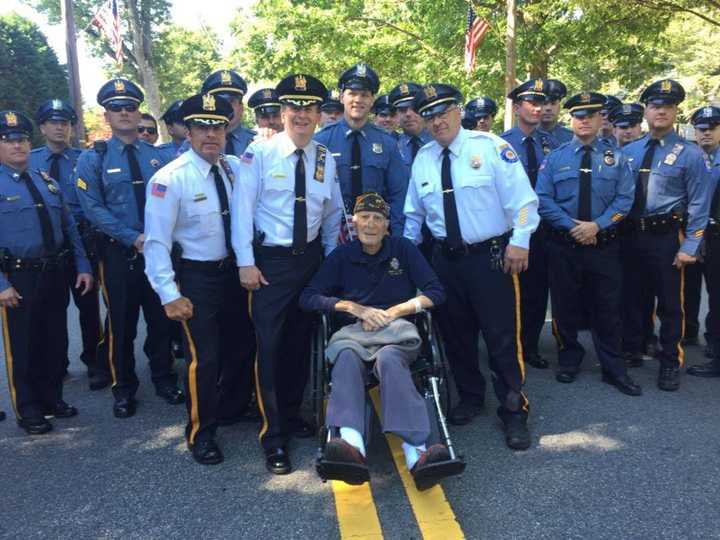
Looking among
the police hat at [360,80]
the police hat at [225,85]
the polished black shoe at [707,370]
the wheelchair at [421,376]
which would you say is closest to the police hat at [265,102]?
the police hat at [225,85]

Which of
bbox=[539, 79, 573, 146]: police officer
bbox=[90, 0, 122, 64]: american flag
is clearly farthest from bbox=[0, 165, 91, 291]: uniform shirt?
bbox=[90, 0, 122, 64]: american flag

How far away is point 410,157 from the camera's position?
204 inches

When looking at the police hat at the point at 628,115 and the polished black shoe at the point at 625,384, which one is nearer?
the polished black shoe at the point at 625,384

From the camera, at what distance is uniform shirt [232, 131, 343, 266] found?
3348 millimetres

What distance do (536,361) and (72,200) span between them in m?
4.11

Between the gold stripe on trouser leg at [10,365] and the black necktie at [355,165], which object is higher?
the black necktie at [355,165]

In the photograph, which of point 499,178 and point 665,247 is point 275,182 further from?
point 665,247

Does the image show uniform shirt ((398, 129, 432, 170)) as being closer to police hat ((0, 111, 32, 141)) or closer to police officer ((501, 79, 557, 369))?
police officer ((501, 79, 557, 369))

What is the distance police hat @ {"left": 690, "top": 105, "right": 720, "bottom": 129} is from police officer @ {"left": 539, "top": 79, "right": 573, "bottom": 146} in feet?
3.49

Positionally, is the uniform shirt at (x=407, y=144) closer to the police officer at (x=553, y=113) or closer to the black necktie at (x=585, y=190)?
the police officer at (x=553, y=113)

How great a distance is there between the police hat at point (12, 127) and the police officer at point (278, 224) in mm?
1698

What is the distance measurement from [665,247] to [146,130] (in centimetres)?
484

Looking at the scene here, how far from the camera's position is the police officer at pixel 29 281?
3875 millimetres

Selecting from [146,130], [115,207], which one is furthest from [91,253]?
[146,130]
